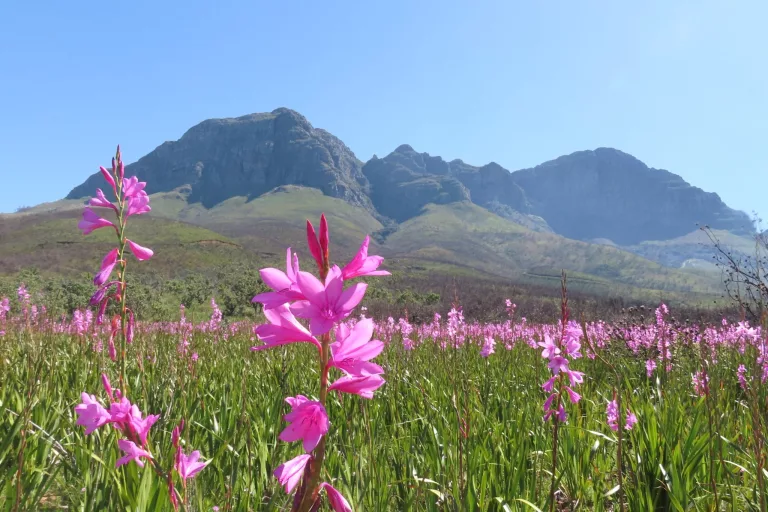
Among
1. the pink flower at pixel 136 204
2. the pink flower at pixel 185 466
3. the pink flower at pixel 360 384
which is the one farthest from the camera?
the pink flower at pixel 136 204

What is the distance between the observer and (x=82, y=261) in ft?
273

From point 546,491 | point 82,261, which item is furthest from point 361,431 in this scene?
point 82,261

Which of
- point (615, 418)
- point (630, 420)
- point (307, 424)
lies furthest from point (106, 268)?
point (630, 420)

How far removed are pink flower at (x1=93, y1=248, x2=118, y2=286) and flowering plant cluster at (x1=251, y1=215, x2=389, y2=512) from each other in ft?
4.68

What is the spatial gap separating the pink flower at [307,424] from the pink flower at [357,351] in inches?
3.6

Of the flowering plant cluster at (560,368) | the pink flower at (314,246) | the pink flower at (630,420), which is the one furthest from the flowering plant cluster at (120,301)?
the pink flower at (630,420)

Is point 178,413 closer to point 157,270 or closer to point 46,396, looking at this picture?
point 46,396

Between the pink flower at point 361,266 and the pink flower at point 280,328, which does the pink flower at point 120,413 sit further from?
the pink flower at point 361,266

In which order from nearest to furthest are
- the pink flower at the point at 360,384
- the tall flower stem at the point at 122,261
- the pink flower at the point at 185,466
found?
the pink flower at the point at 360,384 < the pink flower at the point at 185,466 < the tall flower stem at the point at 122,261

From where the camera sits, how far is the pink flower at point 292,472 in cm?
86

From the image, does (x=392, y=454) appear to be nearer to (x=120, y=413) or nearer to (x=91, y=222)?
(x=120, y=413)

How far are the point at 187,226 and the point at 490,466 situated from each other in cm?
14730

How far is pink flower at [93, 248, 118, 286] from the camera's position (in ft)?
6.63

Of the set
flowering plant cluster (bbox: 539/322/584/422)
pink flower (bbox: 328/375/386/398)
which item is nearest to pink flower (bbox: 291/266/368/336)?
pink flower (bbox: 328/375/386/398)
